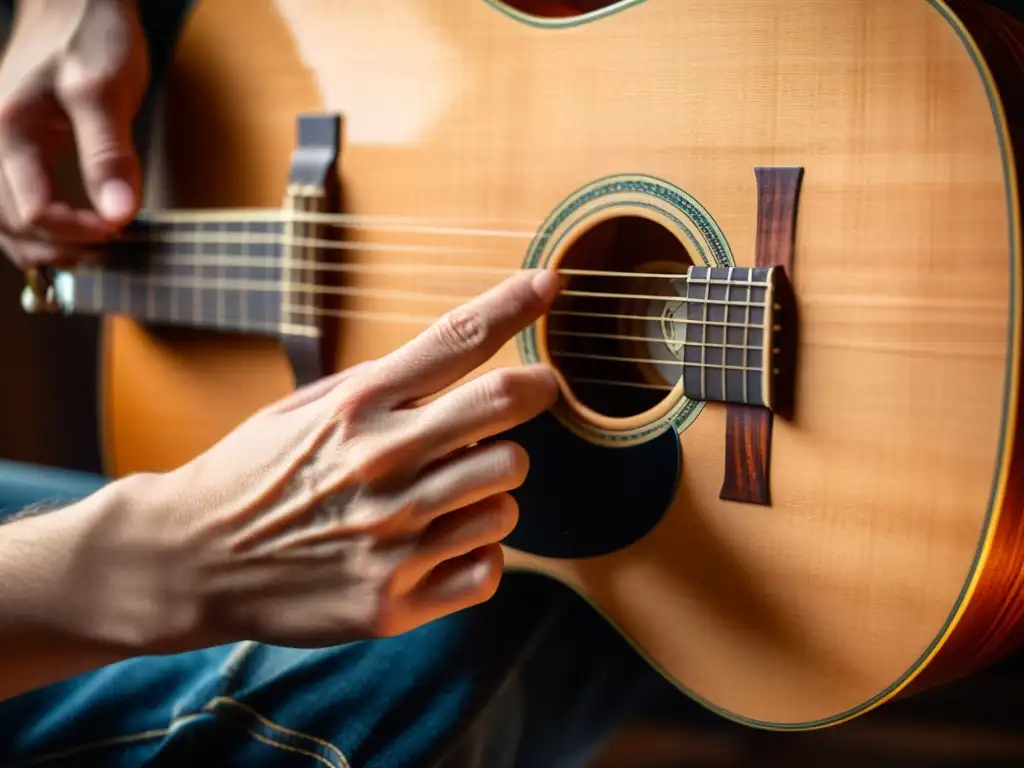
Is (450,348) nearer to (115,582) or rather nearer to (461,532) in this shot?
(461,532)

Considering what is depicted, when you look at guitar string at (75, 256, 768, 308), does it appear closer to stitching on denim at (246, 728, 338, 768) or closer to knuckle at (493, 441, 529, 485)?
knuckle at (493, 441, 529, 485)

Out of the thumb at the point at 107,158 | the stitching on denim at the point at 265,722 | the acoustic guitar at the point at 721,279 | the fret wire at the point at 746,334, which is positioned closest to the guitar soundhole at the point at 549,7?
the acoustic guitar at the point at 721,279

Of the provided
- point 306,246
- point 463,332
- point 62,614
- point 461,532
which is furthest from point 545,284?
point 62,614

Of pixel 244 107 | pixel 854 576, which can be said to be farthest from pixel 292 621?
pixel 244 107

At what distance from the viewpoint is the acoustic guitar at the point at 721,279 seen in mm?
547

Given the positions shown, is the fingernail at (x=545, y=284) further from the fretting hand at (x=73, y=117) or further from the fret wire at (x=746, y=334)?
the fretting hand at (x=73, y=117)

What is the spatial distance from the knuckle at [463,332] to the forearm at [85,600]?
239 mm

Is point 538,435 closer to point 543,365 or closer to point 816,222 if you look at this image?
point 543,365

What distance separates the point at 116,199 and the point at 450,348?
478mm

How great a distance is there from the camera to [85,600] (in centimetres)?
66

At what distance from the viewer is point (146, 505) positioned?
2.18ft

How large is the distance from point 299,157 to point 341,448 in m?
0.35

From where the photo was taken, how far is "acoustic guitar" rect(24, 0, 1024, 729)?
55cm

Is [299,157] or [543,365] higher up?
[299,157]
